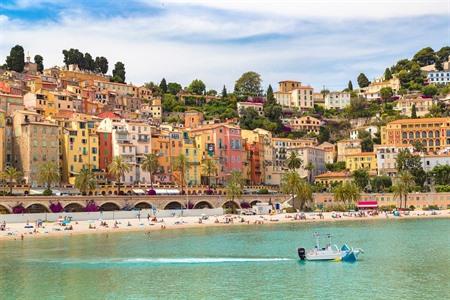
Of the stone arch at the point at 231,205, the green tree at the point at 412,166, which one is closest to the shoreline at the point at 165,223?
the stone arch at the point at 231,205

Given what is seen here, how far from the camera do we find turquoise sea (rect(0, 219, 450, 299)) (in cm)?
3934

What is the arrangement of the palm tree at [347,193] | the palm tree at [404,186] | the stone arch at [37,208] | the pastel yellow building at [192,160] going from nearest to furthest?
1. the stone arch at [37,208]
2. the palm tree at [347,193]
3. the palm tree at [404,186]
4. the pastel yellow building at [192,160]

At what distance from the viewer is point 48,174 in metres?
88.1

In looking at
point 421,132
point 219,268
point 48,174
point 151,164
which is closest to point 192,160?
point 151,164

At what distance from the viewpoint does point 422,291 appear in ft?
126

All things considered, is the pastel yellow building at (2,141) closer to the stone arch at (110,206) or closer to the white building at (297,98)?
the stone arch at (110,206)

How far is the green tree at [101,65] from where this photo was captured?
178750 mm

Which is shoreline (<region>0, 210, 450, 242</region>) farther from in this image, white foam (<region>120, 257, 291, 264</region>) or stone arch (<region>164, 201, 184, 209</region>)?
white foam (<region>120, 257, 291, 264</region>)

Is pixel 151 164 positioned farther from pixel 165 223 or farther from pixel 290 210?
pixel 290 210

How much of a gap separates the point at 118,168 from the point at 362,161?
5975 centimetres

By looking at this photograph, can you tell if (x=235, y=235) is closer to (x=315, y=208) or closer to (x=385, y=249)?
(x=385, y=249)

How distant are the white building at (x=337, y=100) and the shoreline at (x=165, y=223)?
8632 centimetres

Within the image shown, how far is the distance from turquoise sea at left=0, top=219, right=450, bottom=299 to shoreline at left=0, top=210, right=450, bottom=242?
374 cm

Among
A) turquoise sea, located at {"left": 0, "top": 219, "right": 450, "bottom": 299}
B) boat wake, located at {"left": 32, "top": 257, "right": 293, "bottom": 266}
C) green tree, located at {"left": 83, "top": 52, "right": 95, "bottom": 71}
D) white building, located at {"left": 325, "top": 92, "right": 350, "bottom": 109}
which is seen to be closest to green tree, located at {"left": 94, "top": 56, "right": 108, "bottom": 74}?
green tree, located at {"left": 83, "top": 52, "right": 95, "bottom": 71}
